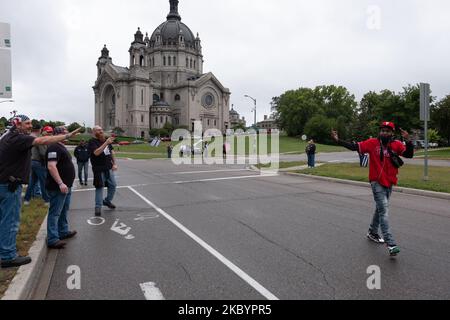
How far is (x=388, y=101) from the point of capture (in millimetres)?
78625

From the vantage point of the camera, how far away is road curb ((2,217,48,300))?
3934 mm

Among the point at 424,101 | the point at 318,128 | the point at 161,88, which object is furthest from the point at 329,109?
the point at 424,101

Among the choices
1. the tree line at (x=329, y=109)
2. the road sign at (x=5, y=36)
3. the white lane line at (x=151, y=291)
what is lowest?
the white lane line at (x=151, y=291)

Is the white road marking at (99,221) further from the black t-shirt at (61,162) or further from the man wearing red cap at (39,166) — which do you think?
the man wearing red cap at (39,166)

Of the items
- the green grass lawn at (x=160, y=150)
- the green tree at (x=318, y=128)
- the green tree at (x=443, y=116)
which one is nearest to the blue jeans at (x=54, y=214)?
the green grass lawn at (x=160, y=150)

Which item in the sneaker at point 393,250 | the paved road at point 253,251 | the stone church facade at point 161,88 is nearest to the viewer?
the paved road at point 253,251

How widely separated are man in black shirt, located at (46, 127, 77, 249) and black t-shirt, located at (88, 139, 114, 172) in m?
1.97

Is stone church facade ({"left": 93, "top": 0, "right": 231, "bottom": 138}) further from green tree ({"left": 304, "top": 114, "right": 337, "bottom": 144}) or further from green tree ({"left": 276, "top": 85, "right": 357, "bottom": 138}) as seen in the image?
green tree ({"left": 304, "top": 114, "right": 337, "bottom": 144})

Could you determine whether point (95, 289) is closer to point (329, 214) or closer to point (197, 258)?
point (197, 258)

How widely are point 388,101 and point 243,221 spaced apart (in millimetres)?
80159

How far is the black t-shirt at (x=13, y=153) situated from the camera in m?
4.94

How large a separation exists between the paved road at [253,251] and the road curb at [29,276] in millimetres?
230

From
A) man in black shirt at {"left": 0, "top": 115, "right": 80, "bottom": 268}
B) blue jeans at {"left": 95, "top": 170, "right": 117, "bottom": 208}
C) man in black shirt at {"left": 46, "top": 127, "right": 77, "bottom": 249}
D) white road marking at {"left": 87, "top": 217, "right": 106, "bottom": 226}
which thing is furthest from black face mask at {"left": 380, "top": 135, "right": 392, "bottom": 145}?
blue jeans at {"left": 95, "top": 170, "right": 117, "bottom": 208}
